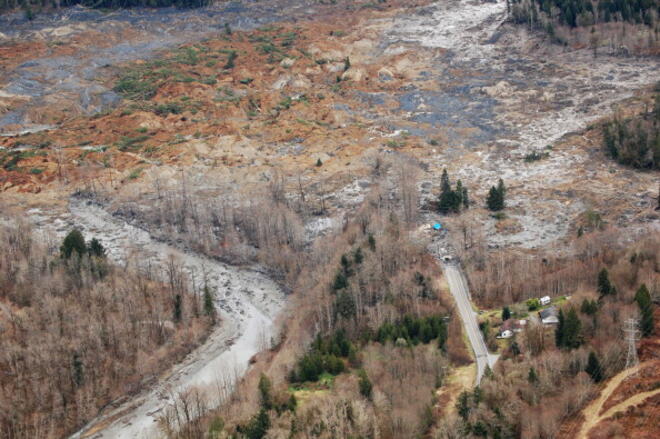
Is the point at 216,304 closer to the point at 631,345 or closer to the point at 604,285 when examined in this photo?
the point at 604,285

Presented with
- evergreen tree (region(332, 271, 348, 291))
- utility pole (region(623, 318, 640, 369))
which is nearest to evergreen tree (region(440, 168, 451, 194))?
evergreen tree (region(332, 271, 348, 291))

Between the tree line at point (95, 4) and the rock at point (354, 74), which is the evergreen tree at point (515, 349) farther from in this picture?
the tree line at point (95, 4)

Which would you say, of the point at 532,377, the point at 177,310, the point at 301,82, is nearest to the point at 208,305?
the point at 177,310

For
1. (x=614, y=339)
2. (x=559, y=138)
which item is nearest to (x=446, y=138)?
(x=559, y=138)

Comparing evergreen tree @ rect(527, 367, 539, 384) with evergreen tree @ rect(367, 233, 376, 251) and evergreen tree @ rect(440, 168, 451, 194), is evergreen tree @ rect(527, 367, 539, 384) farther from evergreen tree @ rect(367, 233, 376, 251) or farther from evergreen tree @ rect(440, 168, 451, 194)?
evergreen tree @ rect(440, 168, 451, 194)

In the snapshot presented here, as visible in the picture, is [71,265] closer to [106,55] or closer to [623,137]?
[623,137]

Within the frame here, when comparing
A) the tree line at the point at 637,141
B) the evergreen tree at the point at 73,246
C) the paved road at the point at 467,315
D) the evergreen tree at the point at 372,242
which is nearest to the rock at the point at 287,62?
the tree line at the point at 637,141
